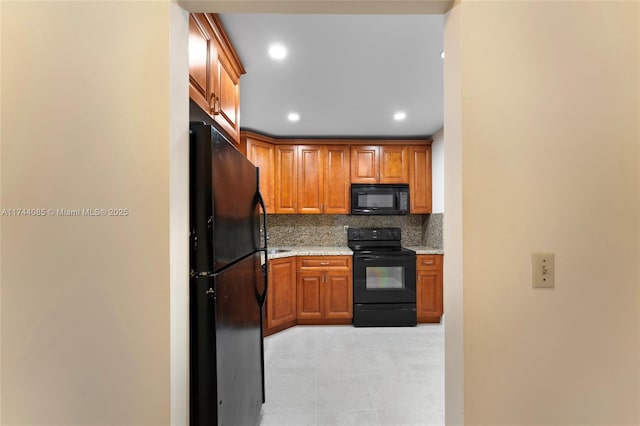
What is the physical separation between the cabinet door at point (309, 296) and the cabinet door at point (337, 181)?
0.89 metres

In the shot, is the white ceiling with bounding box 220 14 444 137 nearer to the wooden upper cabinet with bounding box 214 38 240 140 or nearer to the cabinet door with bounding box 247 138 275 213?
the wooden upper cabinet with bounding box 214 38 240 140

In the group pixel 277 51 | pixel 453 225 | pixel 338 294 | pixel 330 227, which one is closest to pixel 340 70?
pixel 277 51

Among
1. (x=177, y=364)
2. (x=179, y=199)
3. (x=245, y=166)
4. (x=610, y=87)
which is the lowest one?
(x=177, y=364)

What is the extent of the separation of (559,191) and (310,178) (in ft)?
9.23

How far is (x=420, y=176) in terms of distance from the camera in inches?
140

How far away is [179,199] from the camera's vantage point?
0.88 meters

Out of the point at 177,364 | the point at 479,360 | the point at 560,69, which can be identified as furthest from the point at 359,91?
the point at 177,364

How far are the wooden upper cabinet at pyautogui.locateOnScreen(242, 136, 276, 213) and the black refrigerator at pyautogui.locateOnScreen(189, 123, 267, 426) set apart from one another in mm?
2095

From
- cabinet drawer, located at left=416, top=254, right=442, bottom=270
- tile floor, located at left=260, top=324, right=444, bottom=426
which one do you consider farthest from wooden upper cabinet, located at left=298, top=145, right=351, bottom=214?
tile floor, located at left=260, top=324, right=444, bottom=426

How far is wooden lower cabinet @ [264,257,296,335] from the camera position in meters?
2.95

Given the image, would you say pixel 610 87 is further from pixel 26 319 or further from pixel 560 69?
pixel 26 319

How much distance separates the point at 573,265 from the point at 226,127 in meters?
1.69

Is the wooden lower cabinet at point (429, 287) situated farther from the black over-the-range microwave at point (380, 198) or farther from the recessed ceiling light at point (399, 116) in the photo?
the recessed ceiling light at point (399, 116)

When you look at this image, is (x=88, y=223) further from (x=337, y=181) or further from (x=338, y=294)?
(x=337, y=181)
